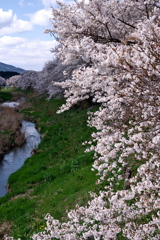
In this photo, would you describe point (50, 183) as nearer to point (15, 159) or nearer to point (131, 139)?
point (15, 159)

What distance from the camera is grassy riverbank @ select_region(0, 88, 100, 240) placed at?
32.0 ft

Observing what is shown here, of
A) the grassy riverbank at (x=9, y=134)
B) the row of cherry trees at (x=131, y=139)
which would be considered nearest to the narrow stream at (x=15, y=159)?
the grassy riverbank at (x=9, y=134)

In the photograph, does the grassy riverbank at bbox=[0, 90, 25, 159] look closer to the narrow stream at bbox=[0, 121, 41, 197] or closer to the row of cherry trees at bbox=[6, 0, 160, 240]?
the narrow stream at bbox=[0, 121, 41, 197]

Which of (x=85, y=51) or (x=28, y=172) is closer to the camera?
(x=85, y=51)

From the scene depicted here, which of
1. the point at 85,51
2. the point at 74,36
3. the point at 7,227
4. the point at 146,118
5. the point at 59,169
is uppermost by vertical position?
the point at 74,36

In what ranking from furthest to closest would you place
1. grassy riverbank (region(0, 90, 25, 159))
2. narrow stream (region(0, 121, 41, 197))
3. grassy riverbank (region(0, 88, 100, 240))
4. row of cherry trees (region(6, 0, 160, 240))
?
grassy riverbank (region(0, 90, 25, 159)) → narrow stream (region(0, 121, 41, 197)) → grassy riverbank (region(0, 88, 100, 240)) → row of cherry trees (region(6, 0, 160, 240))

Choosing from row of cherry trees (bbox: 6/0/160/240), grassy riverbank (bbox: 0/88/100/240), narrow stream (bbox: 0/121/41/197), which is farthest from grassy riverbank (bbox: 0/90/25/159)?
row of cherry trees (bbox: 6/0/160/240)

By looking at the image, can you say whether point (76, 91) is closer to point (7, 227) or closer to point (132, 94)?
point (132, 94)

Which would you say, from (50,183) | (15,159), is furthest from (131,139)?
(15,159)

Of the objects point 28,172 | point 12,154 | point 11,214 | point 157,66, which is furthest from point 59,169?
point 157,66

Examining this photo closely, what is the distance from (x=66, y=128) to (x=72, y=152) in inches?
218

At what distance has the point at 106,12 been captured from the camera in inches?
349

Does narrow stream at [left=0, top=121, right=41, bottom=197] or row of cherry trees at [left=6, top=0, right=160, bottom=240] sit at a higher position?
row of cherry trees at [left=6, top=0, right=160, bottom=240]

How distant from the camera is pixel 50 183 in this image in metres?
13.0
